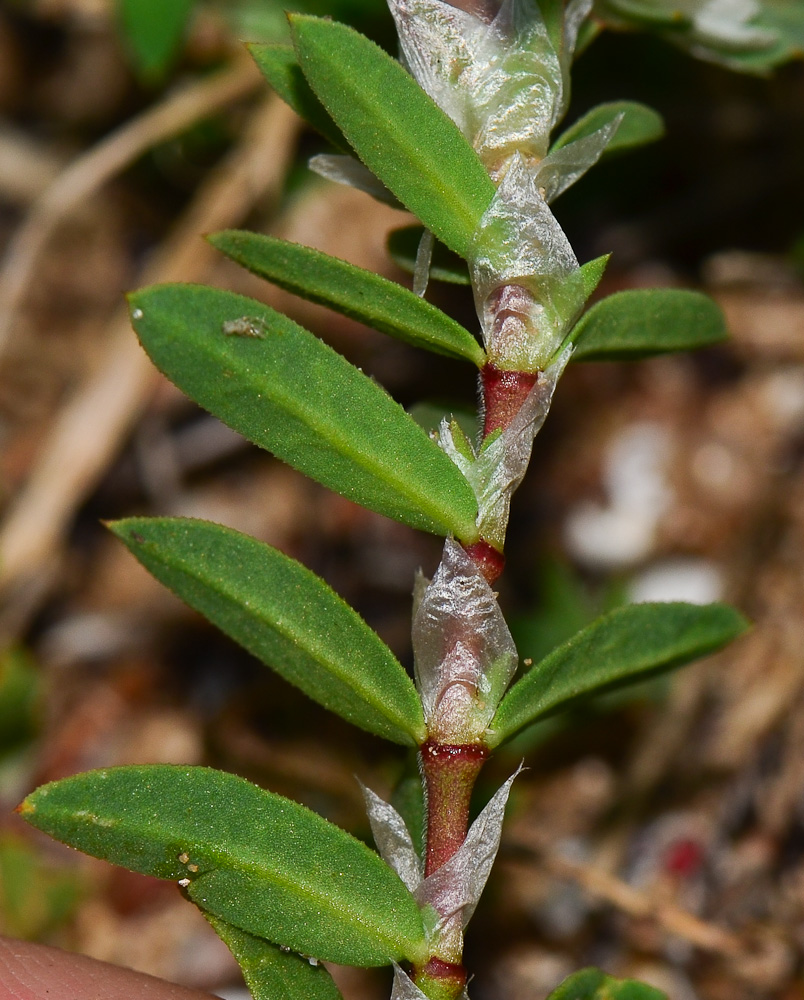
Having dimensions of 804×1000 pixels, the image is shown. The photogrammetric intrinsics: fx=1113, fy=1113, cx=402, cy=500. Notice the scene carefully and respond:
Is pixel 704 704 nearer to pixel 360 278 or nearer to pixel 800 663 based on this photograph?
pixel 800 663

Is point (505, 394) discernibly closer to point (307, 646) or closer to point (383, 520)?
point (307, 646)

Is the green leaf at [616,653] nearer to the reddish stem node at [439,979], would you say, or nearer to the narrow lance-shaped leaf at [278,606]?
the narrow lance-shaped leaf at [278,606]

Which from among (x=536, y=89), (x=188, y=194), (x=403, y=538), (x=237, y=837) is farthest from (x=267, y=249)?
(x=188, y=194)

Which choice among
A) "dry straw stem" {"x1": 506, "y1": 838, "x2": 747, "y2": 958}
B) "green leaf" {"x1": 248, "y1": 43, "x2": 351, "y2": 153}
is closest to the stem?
"green leaf" {"x1": 248, "y1": 43, "x2": 351, "y2": 153}

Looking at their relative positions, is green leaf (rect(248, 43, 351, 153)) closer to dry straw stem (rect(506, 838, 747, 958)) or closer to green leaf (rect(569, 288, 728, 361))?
green leaf (rect(569, 288, 728, 361))

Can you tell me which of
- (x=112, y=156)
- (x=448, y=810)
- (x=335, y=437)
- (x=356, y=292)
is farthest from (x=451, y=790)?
(x=112, y=156)
